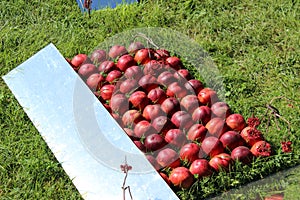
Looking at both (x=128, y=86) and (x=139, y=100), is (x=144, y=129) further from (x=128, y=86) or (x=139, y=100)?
(x=128, y=86)

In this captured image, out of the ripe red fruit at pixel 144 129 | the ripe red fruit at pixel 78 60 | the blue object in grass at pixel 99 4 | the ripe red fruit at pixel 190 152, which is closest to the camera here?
the ripe red fruit at pixel 190 152

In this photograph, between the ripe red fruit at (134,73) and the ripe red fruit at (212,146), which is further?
the ripe red fruit at (134,73)

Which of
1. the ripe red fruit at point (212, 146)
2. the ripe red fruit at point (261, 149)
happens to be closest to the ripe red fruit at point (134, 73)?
the ripe red fruit at point (212, 146)

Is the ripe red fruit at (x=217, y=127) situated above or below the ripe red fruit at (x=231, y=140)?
above

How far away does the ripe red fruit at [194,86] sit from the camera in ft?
12.7

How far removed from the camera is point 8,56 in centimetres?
451

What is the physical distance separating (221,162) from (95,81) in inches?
45.5

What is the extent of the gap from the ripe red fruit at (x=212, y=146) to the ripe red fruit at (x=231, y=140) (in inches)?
1.7

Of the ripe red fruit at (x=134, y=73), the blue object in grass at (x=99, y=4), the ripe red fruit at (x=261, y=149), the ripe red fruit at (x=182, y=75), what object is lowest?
the ripe red fruit at (x=261, y=149)

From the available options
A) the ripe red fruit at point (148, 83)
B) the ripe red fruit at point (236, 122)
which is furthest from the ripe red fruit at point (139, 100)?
the ripe red fruit at point (236, 122)

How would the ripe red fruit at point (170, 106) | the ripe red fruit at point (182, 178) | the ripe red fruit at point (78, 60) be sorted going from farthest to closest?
the ripe red fruit at point (78, 60) → the ripe red fruit at point (170, 106) → the ripe red fruit at point (182, 178)

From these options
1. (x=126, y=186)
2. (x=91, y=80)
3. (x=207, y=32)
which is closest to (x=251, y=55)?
(x=207, y=32)

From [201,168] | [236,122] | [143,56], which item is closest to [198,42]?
[143,56]

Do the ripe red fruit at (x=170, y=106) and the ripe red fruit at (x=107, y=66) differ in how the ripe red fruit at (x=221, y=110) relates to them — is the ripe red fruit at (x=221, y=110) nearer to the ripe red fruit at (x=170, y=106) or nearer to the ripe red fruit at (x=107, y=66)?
the ripe red fruit at (x=170, y=106)
